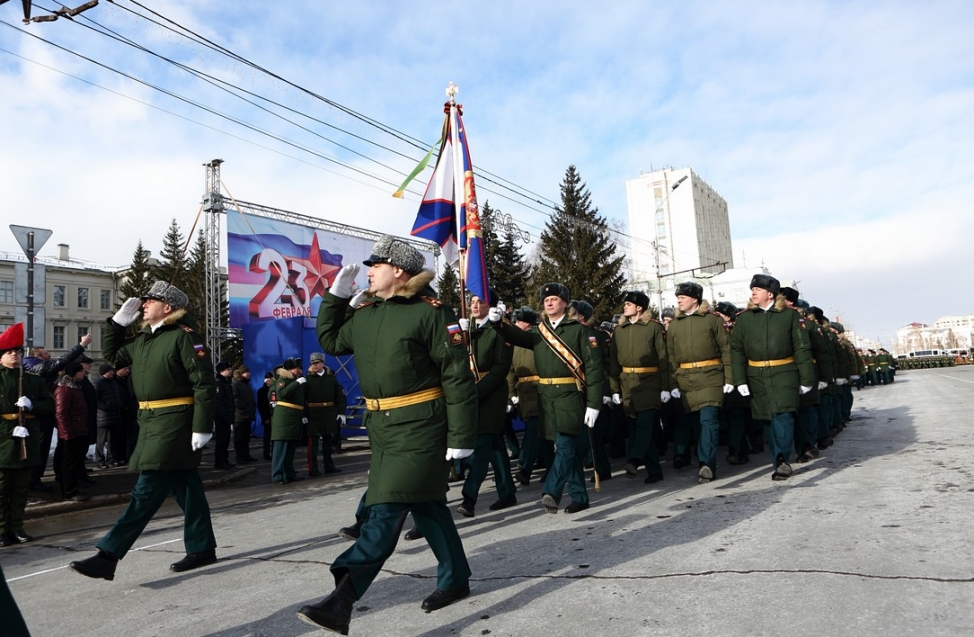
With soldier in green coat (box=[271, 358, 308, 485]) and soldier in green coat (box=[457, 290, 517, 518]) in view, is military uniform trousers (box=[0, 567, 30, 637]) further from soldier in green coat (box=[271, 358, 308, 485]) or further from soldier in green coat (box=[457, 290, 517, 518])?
soldier in green coat (box=[271, 358, 308, 485])

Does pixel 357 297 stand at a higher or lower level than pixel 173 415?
higher

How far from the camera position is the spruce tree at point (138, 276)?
1887 inches

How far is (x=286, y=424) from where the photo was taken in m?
10.1

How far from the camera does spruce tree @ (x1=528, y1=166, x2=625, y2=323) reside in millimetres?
41250

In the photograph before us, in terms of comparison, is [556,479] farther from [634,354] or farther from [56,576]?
[56,576]

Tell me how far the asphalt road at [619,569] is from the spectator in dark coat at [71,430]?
1.59m

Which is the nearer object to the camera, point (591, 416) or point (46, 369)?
point (591, 416)

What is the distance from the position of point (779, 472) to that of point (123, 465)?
10.8 m

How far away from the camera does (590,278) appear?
41.7m

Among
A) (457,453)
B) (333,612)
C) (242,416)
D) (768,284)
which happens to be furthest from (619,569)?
(242,416)

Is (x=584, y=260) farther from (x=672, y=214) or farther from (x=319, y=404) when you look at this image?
(x=672, y=214)

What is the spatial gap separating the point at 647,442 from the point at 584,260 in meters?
34.4

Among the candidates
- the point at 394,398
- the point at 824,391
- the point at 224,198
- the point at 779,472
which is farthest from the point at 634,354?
the point at 224,198

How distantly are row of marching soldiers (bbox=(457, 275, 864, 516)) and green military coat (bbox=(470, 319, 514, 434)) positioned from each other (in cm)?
1
